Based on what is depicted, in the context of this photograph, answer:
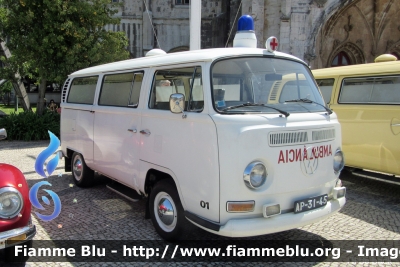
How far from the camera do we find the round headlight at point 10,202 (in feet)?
11.0

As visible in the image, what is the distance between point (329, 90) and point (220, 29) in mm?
14558

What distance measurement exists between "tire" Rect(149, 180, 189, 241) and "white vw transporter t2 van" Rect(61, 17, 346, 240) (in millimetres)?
12

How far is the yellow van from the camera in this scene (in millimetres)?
6108

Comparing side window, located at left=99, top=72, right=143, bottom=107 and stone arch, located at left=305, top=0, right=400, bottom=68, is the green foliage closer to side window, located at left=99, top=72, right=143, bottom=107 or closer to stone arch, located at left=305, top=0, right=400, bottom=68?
side window, located at left=99, top=72, right=143, bottom=107

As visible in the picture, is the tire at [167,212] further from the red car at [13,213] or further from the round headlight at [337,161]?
the round headlight at [337,161]

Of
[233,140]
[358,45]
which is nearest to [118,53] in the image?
[233,140]

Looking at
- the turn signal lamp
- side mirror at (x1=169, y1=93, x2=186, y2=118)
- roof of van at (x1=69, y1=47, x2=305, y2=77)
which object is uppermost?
roof of van at (x1=69, y1=47, x2=305, y2=77)

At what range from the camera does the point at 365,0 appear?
18.5 meters

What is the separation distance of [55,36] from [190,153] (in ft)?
33.0

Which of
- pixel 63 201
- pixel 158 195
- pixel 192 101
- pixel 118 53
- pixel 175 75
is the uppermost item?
pixel 118 53

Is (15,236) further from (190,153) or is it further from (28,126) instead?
(28,126)

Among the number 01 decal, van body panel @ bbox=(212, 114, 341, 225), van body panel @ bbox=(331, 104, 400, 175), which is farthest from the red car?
van body panel @ bbox=(331, 104, 400, 175)

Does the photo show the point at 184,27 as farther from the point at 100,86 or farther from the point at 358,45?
the point at 100,86

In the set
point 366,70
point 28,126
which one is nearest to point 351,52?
point 366,70
